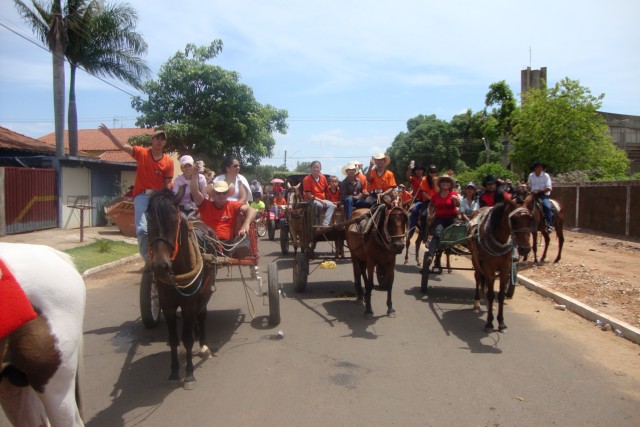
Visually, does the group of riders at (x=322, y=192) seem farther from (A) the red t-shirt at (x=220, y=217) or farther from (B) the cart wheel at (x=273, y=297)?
(B) the cart wheel at (x=273, y=297)

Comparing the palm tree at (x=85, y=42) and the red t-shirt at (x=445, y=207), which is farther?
the palm tree at (x=85, y=42)

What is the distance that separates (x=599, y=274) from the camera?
10.3m

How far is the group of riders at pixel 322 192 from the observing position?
634cm

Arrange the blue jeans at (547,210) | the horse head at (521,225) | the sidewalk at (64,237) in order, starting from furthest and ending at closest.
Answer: the sidewalk at (64,237) < the blue jeans at (547,210) < the horse head at (521,225)

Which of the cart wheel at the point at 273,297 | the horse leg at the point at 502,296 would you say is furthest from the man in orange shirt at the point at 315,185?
the horse leg at the point at 502,296

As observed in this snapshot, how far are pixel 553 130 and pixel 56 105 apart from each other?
22.5 meters

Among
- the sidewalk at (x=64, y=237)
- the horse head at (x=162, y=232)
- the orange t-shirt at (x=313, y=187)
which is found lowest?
the sidewalk at (x=64, y=237)

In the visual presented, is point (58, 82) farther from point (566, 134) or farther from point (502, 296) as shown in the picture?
point (566, 134)

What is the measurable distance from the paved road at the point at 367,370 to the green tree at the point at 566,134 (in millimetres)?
18234

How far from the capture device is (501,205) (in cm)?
678

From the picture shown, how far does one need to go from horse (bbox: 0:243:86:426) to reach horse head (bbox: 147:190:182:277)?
101 cm

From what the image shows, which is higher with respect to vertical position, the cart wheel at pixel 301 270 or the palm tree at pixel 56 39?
the palm tree at pixel 56 39

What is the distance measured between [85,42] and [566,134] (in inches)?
880

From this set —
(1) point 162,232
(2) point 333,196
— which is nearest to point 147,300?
(1) point 162,232
